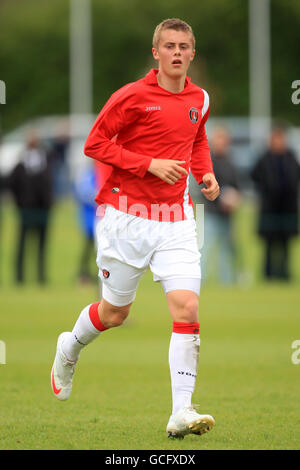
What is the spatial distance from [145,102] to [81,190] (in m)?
10.9

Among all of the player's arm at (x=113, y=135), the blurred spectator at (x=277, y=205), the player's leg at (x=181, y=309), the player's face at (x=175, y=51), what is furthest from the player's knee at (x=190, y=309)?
the blurred spectator at (x=277, y=205)

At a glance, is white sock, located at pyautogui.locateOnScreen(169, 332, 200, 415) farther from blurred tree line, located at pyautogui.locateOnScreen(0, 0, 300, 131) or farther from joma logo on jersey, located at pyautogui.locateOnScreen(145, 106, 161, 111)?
blurred tree line, located at pyautogui.locateOnScreen(0, 0, 300, 131)

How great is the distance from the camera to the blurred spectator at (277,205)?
18109mm

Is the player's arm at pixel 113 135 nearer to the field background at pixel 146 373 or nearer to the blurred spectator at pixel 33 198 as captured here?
the field background at pixel 146 373

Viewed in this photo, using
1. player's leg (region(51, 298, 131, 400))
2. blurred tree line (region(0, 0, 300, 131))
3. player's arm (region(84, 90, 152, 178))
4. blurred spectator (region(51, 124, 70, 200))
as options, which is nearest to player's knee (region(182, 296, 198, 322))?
player's leg (region(51, 298, 131, 400))

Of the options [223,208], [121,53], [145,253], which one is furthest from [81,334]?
[121,53]

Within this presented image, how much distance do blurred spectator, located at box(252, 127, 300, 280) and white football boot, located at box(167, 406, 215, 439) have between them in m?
12.0

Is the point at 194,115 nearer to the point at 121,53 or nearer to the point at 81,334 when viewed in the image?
the point at 81,334

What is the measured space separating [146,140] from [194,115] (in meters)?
0.38

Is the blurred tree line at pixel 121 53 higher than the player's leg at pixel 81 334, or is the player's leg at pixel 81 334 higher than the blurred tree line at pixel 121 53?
the blurred tree line at pixel 121 53

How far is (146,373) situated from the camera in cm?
970

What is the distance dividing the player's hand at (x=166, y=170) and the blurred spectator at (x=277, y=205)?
38.1ft

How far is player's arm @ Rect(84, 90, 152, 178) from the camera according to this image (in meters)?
6.66

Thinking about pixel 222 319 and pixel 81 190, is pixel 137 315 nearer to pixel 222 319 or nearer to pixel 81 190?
pixel 222 319
